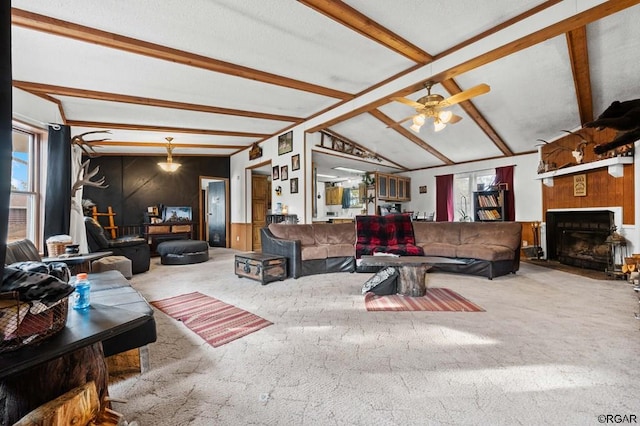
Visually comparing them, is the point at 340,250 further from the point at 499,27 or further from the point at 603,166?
the point at 603,166

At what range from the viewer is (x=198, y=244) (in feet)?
19.4

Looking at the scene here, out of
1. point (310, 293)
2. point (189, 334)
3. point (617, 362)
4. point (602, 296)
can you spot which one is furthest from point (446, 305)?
point (189, 334)

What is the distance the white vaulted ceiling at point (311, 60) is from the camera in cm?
259

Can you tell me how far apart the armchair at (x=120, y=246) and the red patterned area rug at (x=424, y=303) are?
399 cm

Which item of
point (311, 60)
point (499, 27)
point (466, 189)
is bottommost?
point (466, 189)

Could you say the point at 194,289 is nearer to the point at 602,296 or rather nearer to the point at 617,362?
the point at 617,362

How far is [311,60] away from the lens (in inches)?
135

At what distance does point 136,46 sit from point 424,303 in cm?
400

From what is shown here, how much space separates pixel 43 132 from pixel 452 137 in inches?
282

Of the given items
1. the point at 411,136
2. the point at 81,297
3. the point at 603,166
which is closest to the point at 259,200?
the point at 411,136

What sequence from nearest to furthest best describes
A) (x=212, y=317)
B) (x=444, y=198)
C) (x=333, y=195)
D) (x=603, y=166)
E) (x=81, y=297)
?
(x=81, y=297) → (x=212, y=317) → (x=603, y=166) → (x=444, y=198) → (x=333, y=195)

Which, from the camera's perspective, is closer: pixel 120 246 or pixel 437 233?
Result: pixel 120 246

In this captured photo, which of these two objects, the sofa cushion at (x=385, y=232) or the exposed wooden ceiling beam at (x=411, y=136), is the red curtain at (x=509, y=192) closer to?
the exposed wooden ceiling beam at (x=411, y=136)

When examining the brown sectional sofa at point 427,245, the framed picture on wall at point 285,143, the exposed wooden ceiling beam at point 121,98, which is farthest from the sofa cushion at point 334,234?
the exposed wooden ceiling beam at point 121,98
